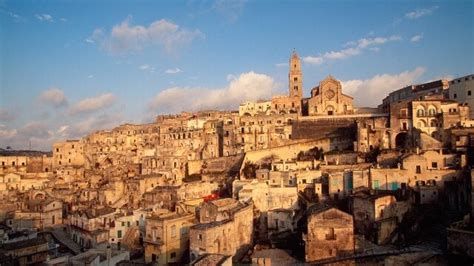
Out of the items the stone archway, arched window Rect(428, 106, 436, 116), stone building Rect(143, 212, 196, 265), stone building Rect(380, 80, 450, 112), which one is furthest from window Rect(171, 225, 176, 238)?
stone building Rect(380, 80, 450, 112)

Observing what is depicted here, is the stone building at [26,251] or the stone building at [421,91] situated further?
the stone building at [421,91]

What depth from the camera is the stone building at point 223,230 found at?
2330 centimetres

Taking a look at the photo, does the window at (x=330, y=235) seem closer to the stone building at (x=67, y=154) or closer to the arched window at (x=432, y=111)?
the arched window at (x=432, y=111)

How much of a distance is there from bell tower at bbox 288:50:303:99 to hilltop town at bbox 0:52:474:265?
7.66 m

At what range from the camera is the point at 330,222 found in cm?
2462

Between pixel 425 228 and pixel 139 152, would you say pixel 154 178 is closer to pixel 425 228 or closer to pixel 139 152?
pixel 139 152

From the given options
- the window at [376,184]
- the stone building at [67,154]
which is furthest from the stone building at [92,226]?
the stone building at [67,154]

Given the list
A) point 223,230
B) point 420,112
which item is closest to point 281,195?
point 223,230

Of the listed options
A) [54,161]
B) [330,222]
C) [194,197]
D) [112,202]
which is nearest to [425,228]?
[330,222]

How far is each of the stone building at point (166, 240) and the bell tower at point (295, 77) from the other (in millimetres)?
41146

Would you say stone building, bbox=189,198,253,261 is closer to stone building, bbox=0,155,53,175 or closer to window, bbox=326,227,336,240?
window, bbox=326,227,336,240

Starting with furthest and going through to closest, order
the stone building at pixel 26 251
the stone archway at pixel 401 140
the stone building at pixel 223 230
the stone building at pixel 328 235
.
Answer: the stone archway at pixel 401 140, the stone building at pixel 328 235, the stone building at pixel 26 251, the stone building at pixel 223 230

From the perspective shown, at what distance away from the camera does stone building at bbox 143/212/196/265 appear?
85.1ft

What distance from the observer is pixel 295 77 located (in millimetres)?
66125
